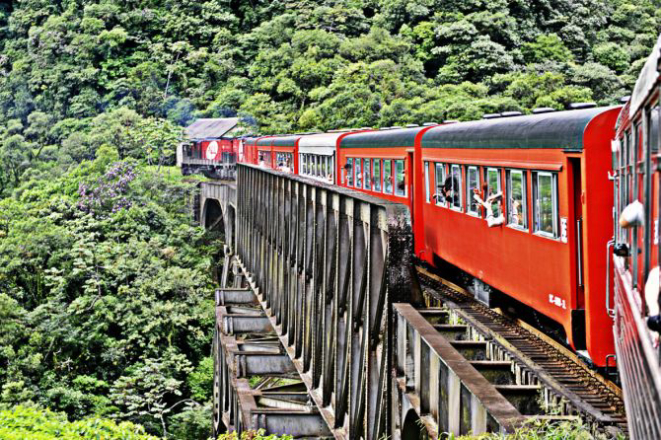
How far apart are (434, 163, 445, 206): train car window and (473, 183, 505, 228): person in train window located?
224 centimetres

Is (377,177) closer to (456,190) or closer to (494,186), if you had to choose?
(456,190)

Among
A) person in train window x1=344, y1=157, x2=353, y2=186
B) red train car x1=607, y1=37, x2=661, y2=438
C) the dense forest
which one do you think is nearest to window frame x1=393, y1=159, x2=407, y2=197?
person in train window x1=344, y1=157, x2=353, y2=186

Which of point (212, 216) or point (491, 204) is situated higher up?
point (491, 204)

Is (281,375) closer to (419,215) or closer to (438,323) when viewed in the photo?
(419,215)

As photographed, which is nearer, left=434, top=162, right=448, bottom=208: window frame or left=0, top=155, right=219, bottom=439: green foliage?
left=434, top=162, right=448, bottom=208: window frame

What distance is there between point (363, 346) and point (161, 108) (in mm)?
60145

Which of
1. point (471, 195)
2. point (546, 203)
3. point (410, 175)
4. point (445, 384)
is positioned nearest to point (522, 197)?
point (546, 203)

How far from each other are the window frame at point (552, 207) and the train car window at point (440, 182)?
4313 mm

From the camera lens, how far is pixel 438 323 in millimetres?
9992

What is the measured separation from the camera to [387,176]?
16547 mm

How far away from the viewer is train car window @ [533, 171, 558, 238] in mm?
8406

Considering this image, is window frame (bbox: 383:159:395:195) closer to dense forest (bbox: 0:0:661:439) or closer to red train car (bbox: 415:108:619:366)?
red train car (bbox: 415:108:619:366)

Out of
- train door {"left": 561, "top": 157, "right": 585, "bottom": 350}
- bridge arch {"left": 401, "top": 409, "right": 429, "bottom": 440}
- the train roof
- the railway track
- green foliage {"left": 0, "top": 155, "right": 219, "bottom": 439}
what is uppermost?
the train roof

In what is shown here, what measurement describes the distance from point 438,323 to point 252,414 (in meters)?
5.87
